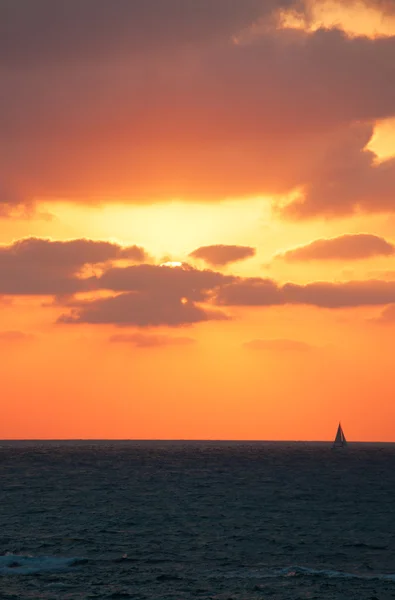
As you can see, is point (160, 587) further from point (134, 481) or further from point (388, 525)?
point (134, 481)

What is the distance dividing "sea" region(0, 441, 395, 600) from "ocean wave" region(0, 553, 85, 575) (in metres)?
0.09

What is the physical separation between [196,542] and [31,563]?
1861 centimetres

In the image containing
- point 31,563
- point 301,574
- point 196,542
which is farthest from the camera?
point 196,542

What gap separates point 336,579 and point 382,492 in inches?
3100

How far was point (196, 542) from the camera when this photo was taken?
84.8 meters

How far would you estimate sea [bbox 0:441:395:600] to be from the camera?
63.3m

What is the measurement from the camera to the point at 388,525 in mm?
100438

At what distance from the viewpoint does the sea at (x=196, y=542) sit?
208 ft

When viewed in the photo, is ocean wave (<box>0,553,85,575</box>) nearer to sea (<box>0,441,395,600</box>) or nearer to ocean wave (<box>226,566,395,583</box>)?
sea (<box>0,441,395,600</box>)

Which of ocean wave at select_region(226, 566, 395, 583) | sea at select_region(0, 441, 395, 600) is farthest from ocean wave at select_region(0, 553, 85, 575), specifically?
ocean wave at select_region(226, 566, 395, 583)

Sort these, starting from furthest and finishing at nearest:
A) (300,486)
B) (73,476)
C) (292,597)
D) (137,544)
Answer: (73,476), (300,486), (137,544), (292,597)

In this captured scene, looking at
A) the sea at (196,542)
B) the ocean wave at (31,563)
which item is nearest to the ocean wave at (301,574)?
the sea at (196,542)

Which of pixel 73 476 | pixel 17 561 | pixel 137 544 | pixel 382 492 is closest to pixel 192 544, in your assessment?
pixel 137 544

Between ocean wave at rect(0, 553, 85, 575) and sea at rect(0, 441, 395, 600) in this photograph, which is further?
ocean wave at rect(0, 553, 85, 575)
